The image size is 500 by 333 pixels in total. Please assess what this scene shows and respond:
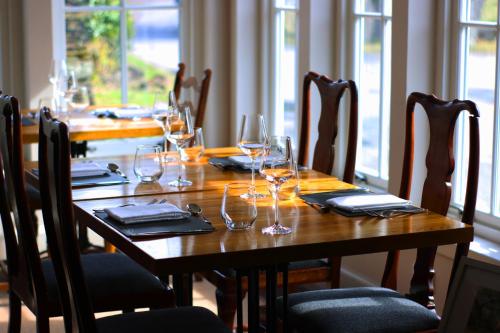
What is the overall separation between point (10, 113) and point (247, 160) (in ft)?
3.20

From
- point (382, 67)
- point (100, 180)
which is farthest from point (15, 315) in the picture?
point (382, 67)

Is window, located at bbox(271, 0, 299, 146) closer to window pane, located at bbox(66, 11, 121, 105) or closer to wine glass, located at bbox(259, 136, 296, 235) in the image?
window pane, located at bbox(66, 11, 121, 105)

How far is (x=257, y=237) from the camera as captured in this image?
2.47 m

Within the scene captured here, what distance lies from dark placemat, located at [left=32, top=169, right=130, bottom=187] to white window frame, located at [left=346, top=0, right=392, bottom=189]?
4.96 ft

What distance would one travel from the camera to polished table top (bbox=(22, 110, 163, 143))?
4.33 metres

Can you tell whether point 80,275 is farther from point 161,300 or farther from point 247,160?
point 247,160

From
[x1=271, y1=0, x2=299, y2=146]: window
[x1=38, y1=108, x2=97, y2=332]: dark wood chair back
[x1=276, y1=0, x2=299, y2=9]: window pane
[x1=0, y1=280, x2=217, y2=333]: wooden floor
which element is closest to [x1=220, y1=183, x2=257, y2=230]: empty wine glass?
[x1=38, y1=108, x2=97, y2=332]: dark wood chair back

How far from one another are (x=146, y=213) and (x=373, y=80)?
6.77ft

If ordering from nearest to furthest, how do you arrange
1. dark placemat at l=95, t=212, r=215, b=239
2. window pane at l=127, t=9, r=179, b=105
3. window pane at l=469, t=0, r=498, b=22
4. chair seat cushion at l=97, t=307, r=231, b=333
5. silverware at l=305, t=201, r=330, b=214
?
dark placemat at l=95, t=212, r=215, b=239 → chair seat cushion at l=97, t=307, r=231, b=333 → silverware at l=305, t=201, r=330, b=214 → window pane at l=469, t=0, r=498, b=22 → window pane at l=127, t=9, r=179, b=105

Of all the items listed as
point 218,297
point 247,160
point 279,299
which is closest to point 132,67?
point 247,160

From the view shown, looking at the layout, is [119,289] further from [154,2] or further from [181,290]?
[154,2]

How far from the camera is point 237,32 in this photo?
5.38 meters

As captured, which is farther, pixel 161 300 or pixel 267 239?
pixel 161 300

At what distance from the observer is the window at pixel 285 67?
16.6 feet
